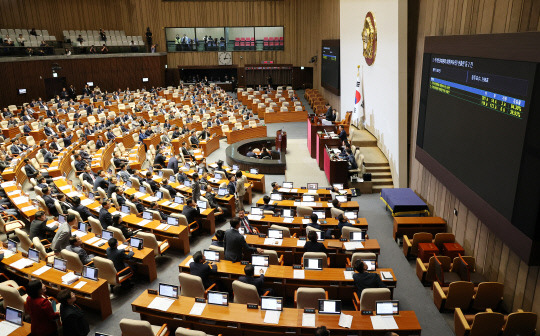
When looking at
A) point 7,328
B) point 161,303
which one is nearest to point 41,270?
point 7,328

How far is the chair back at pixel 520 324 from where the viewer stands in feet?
18.7

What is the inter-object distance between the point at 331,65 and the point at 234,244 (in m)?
19.0

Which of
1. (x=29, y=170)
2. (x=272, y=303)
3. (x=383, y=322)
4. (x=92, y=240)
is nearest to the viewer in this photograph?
(x=383, y=322)

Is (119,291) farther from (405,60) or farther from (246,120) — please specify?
(246,120)

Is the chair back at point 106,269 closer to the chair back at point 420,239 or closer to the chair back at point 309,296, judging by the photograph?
the chair back at point 309,296

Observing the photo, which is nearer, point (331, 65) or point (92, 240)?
point (92, 240)

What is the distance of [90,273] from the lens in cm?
693

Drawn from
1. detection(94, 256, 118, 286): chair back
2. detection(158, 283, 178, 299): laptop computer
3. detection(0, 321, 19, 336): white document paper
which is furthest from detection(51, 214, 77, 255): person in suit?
detection(158, 283, 178, 299): laptop computer

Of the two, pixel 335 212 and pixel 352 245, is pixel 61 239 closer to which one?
pixel 352 245

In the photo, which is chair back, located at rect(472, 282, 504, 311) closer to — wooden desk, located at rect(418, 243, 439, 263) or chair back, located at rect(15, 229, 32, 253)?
wooden desk, located at rect(418, 243, 439, 263)

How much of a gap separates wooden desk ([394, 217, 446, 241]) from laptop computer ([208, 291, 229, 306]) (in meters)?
5.29

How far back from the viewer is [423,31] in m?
10.8

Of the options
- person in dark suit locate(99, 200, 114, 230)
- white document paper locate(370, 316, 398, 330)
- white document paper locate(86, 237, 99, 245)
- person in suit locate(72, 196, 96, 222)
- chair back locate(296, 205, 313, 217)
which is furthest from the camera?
chair back locate(296, 205, 313, 217)

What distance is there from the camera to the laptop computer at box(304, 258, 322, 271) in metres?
7.13
